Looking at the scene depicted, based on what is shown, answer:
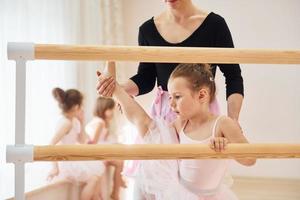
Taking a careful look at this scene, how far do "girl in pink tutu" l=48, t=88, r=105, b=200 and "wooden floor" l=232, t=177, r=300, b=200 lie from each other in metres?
0.87

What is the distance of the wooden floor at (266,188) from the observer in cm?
190

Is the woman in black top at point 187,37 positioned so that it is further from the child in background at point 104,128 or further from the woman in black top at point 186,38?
the child in background at point 104,128

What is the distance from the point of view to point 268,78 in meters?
2.64

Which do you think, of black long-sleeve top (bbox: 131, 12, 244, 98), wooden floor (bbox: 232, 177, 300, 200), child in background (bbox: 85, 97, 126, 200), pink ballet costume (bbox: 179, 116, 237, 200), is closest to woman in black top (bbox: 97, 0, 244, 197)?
black long-sleeve top (bbox: 131, 12, 244, 98)

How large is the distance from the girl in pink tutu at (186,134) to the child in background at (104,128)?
1662 millimetres

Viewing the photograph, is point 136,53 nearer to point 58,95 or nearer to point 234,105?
point 234,105

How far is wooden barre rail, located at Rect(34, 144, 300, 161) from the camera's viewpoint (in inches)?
32.9

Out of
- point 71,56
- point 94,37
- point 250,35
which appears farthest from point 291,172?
point 71,56

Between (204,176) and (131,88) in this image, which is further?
(131,88)

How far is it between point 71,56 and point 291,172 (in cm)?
186

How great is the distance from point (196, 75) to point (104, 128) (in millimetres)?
1798

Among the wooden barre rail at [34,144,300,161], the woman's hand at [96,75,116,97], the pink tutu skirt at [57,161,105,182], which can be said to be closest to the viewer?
the wooden barre rail at [34,144,300,161]

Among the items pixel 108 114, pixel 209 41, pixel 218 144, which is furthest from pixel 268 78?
pixel 218 144

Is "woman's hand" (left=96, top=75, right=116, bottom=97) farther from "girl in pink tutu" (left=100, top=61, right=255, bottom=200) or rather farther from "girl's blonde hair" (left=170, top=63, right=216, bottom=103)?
"girl's blonde hair" (left=170, top=63, right=216, bottom=103)
